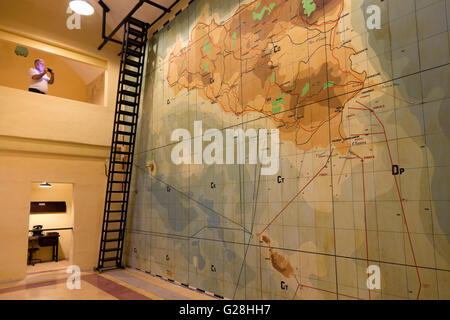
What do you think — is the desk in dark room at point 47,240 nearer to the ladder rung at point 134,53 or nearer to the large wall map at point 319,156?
the large wall map at point 319,156

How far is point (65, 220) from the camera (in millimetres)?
8188

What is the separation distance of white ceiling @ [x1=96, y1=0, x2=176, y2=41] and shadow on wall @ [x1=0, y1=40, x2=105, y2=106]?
1264mm

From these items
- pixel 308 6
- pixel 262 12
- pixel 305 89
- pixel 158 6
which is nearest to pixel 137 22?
pixel 158 6

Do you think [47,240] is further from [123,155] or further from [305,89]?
[305,89]

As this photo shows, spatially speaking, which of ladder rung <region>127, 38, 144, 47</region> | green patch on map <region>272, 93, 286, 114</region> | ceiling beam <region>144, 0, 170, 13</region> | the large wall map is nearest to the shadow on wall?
ladder rung <region>127, 38, 144, 47</region>

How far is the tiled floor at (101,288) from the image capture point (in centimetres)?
429

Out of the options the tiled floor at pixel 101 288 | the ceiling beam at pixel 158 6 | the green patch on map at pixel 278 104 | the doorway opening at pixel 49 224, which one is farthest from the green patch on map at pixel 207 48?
the doorway opening at pixel 49 224

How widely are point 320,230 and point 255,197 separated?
0.91 meters

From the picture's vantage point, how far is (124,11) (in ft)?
20.4

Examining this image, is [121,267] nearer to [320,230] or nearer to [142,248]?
[142,248]

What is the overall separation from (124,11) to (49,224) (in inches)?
220

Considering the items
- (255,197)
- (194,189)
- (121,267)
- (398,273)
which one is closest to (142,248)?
(121,267)

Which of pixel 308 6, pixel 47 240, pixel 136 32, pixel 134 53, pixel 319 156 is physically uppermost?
pixel 136 32

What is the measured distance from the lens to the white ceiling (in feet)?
18.9
